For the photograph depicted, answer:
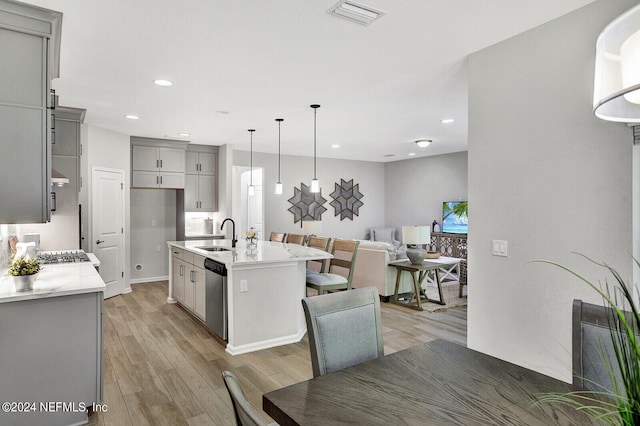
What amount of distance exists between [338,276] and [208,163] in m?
4.00

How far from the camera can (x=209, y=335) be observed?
4.18 m

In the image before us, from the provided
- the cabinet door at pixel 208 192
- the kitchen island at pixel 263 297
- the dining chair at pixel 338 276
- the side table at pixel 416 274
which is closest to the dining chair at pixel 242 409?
the kitchen island at pixel 263 297

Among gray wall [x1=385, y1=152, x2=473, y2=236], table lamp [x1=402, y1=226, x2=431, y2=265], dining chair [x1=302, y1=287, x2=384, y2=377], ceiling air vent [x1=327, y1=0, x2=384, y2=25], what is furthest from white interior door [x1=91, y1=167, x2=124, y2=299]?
gray wall [x1=385, y1=152, x2=473, y2=236]

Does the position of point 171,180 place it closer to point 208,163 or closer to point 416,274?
point 208,163

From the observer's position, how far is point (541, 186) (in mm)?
2510

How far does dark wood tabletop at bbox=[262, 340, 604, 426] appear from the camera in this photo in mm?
1174

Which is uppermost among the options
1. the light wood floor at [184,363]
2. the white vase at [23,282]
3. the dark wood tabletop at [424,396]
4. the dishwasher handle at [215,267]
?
the white vase at [23,282]

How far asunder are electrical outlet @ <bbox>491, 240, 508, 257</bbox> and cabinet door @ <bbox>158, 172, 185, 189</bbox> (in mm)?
5672

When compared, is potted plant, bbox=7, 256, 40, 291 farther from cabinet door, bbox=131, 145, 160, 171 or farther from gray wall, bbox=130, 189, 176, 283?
gray wall, bbox=130, 189, 176, 283

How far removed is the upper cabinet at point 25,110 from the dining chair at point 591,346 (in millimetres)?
2934

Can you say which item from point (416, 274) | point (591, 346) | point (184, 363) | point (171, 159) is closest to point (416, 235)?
point (416, 274)

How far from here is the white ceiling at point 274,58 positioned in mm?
2359

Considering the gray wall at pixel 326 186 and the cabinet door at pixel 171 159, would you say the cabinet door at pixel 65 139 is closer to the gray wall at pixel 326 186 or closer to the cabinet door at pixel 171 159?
the cabinet door at pixel 171 159

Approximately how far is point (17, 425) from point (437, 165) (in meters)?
7.81
